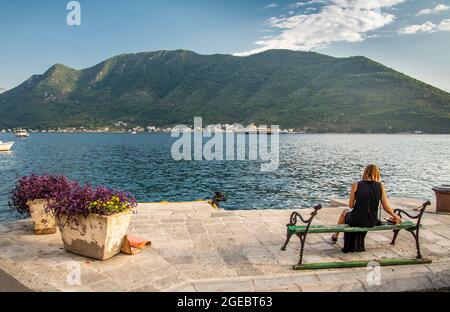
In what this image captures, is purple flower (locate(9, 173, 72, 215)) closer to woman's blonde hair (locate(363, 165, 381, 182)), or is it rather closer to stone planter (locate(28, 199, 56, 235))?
stone planter (locate(28, 199, 56, 235))

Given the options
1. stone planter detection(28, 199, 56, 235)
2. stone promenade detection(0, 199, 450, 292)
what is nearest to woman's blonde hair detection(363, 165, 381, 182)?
stone promenade detection(0, 199, 450, 292)

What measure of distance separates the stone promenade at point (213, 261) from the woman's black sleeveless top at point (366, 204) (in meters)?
0.81

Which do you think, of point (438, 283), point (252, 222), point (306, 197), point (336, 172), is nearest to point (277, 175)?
point (336, 172)

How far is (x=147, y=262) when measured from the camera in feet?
21.6

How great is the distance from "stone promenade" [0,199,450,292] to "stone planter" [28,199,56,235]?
0.28m

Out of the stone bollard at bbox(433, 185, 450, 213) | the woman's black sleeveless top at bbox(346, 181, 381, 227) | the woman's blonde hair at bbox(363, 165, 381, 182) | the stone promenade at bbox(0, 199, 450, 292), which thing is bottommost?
the stone promenade at bbox(0, 199, 450, 292)

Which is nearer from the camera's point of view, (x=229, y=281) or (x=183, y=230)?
(x=229, y=281)

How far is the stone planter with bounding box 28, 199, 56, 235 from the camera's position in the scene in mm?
8016

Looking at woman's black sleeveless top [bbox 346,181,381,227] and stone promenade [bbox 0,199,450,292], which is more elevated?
woman's black sleeveless top [bbox 346,181,381,227]

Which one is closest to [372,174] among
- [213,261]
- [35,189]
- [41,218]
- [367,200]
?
[367,200]

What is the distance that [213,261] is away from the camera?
6711mm
